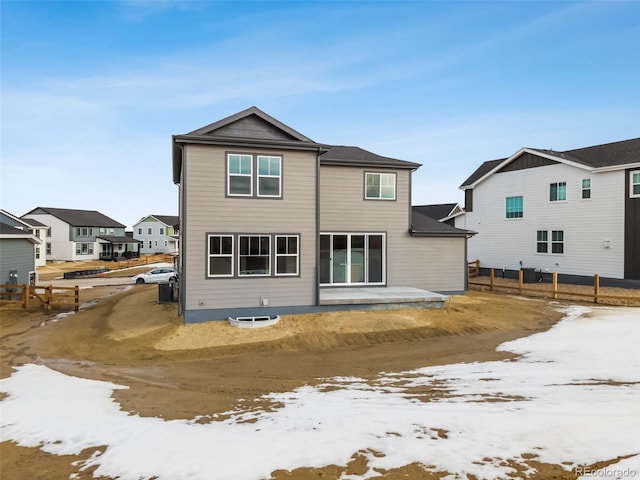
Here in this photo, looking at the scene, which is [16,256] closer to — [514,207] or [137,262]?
[137,262]

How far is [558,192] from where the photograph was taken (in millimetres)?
25281

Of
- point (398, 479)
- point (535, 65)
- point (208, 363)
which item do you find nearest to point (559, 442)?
point (398, 479)

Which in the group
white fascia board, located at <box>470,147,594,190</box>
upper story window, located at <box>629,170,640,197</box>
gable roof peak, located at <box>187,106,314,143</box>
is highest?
white fascia board, located at <box>470,147,594,190</box>

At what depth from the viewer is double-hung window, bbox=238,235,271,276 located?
1400cm

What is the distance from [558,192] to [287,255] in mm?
20774

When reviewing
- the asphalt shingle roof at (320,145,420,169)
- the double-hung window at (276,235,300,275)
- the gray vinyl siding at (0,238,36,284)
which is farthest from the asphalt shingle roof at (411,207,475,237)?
the gray vinyl siding at (0,238,36,284)

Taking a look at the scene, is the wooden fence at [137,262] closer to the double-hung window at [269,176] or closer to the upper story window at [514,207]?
the double-hung window at [269,176]

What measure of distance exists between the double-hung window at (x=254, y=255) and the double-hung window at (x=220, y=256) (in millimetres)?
362

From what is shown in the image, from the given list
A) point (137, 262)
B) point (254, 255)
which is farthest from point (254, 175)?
point (137, 262)

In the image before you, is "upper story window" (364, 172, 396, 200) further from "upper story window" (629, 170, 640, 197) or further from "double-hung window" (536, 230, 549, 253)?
"upper story window" (629, 170, 640, 197)

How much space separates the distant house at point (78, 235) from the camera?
56141 millimetres

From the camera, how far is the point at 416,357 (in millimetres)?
10766

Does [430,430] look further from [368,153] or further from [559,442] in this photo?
[368,153]

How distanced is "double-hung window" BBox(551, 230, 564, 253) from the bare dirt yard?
9.29 m
